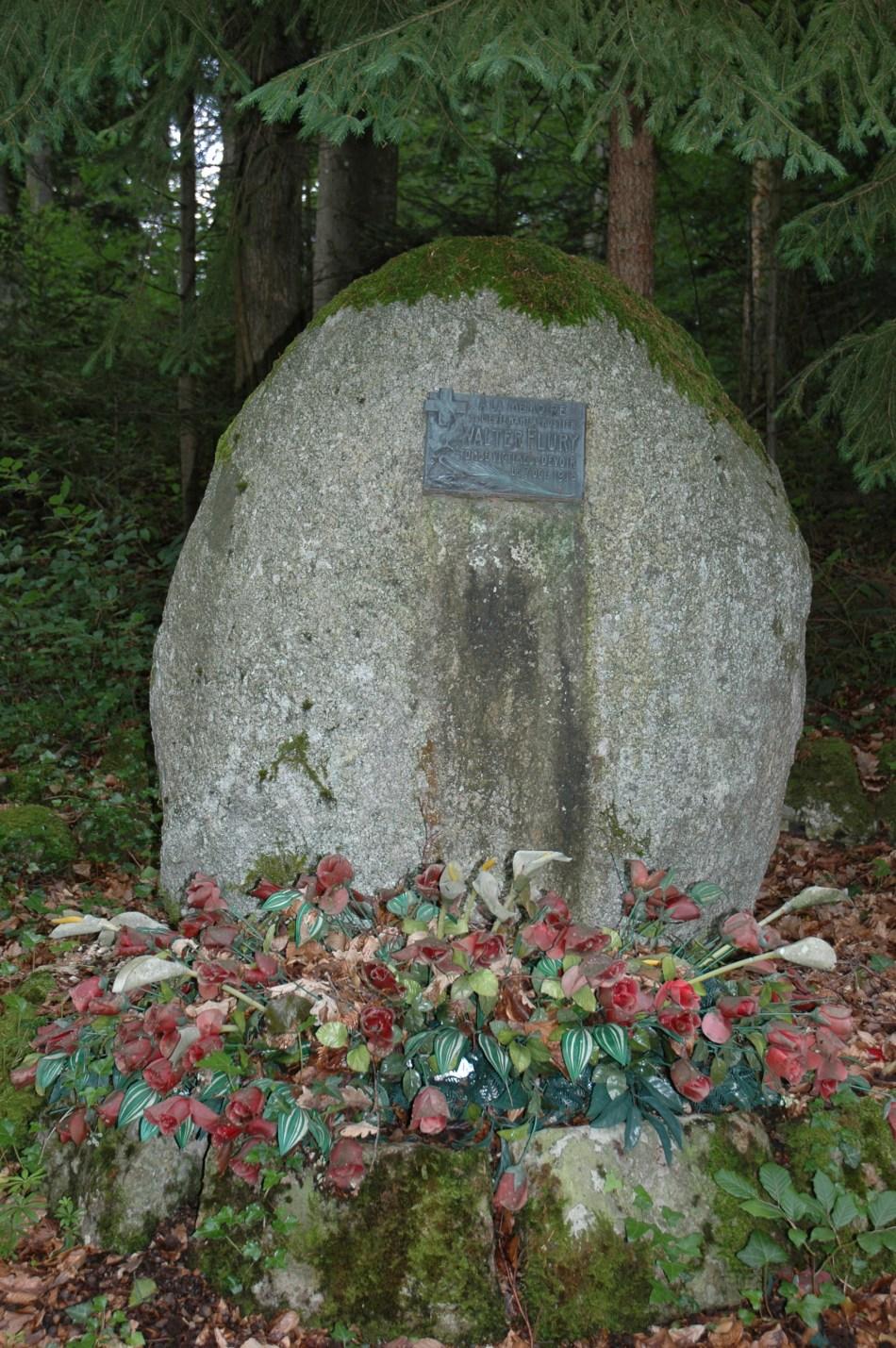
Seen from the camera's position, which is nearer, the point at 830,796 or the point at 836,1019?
the point at 836,1019

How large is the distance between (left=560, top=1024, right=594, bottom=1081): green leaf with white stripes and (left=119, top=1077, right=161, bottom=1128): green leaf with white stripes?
1064mm

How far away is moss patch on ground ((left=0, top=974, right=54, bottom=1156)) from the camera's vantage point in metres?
3.23

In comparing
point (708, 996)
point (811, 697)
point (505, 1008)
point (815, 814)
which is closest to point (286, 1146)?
point (505, 1008)

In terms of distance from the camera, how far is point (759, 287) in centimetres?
1004

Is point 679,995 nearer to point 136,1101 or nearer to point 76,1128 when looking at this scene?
point 136,1101

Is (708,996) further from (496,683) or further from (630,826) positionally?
(496,683)

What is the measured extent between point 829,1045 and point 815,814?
2.94 m

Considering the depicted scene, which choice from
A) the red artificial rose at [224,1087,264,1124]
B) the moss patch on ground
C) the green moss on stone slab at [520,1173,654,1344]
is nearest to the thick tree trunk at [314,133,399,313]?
the moss patch on ground

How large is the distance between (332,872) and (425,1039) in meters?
0.62

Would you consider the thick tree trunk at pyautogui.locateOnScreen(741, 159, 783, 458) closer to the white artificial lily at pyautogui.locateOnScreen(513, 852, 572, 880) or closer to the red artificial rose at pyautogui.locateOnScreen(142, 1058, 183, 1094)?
the white artificial lily at pyautogui.locateOnScreen(513, 852, 572, 880)

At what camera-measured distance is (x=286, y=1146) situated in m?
2.70

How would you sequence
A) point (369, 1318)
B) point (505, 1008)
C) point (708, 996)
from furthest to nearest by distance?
1. point (708, 996)
2. point (505, 1008)
3. point (369, 1318)

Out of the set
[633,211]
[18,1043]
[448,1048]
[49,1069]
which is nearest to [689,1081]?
[448,1048]

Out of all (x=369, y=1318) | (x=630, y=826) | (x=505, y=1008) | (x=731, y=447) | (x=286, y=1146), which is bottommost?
(x=369, y=1318)
